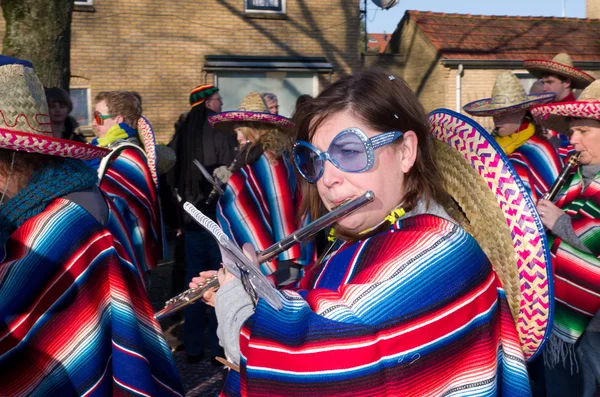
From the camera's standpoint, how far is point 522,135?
509 cm

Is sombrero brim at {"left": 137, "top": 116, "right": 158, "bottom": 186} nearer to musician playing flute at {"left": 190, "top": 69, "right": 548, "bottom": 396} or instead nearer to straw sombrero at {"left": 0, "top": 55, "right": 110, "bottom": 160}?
straw sombrero at {"left": 0, "top": 55, "right": 110, "bottom": 160}

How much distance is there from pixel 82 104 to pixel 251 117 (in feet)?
32.9

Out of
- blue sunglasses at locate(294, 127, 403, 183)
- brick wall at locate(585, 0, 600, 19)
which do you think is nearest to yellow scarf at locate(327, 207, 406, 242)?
blue sunglasses at locate(294, 127, 403, 183)

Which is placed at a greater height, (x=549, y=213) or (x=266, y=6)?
(x=266, y=6)

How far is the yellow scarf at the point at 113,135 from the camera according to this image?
5250mm

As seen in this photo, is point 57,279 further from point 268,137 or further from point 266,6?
point 266,6

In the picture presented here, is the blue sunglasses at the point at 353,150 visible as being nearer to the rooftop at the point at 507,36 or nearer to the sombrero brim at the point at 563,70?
the sombrero brim at the point at 563,70

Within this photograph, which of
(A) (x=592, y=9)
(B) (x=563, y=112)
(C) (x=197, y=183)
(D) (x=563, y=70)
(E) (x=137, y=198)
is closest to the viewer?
(B) (x=563, y=112)

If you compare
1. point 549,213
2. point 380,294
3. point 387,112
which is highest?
point 387,112

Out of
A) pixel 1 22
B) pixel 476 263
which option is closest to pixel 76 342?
pixel 476 263

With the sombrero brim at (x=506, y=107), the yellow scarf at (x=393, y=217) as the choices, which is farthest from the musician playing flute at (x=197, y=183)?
the yellow scarf at (x=393, y=217)

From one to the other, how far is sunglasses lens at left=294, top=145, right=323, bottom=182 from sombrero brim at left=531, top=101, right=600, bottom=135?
231 centimetres

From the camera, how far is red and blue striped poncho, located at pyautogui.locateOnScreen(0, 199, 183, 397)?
2.33 m

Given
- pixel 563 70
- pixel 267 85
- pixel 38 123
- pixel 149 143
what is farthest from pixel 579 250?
pixel 267 85
